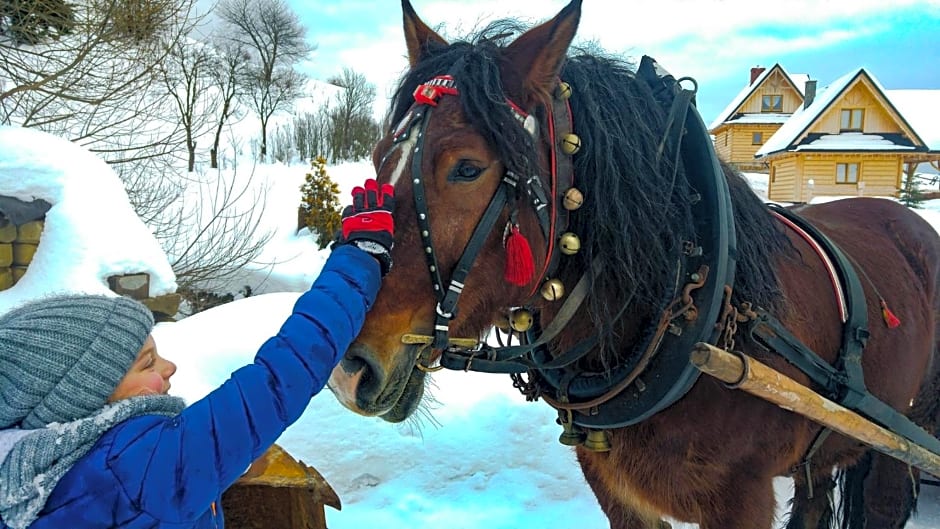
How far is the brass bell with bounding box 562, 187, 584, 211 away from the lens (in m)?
1.41

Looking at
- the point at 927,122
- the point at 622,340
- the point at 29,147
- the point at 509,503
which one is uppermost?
the point at 927,122

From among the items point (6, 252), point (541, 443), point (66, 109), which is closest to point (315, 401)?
point (541, 443)

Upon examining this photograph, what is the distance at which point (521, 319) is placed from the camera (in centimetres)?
150

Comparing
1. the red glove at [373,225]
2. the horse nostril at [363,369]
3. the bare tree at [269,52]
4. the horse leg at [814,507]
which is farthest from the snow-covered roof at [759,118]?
the horse nostril at [363,369]

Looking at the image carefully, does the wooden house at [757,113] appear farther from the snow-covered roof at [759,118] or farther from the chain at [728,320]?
the chain at [728,320]

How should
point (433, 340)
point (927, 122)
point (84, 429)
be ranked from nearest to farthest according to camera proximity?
point (84, 429)
point (433, 340)
point (927, 122)

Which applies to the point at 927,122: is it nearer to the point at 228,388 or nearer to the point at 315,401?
the point at 315,401

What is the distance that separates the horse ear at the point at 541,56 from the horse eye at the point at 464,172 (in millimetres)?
231

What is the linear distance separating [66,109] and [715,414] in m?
6.49

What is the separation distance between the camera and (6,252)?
4.13 meters

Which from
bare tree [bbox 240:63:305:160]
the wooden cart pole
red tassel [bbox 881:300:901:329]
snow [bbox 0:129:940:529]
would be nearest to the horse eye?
the wooden cart pole

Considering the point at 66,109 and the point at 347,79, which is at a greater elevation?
the point at 347,79

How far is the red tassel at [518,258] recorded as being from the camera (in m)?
1.30

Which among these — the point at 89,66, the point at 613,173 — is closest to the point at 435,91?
the point at 613,173
